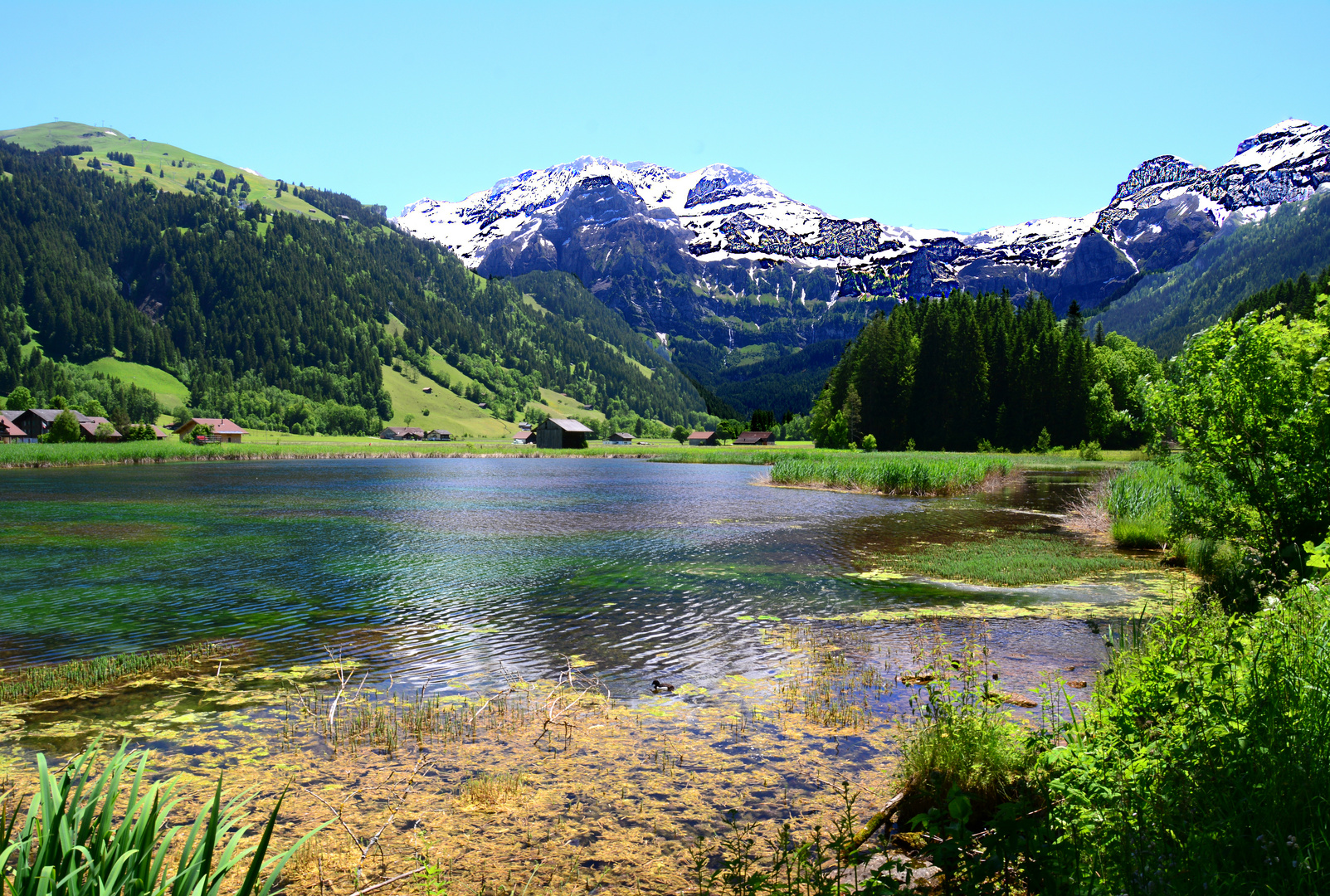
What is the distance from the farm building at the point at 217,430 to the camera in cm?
18188

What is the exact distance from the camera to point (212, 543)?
34.6m

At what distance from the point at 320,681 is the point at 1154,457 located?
24.3 meters

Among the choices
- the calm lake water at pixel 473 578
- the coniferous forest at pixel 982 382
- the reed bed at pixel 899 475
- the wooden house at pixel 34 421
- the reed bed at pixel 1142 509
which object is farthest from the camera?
the wooden house at pixel 34 421

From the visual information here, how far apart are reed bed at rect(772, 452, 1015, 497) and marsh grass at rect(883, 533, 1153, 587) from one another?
84.6 feet

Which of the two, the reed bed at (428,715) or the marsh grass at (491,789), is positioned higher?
the marsh grass at (491,789)

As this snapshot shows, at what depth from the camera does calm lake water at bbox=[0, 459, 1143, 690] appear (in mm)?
17531

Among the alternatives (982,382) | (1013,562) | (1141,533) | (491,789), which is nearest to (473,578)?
(491,789)

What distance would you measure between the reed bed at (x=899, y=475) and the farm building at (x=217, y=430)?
527 ft

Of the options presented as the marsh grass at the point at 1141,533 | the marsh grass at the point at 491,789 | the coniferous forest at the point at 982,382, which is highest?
the coniferous forest at the point at 982,382

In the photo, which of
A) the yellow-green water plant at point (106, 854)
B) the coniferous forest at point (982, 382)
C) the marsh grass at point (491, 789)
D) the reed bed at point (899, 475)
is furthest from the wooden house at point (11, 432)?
the yellow-green water plant at point (106, 854)

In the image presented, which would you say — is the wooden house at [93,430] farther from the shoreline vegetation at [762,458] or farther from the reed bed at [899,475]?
the reed bed at [899,475]

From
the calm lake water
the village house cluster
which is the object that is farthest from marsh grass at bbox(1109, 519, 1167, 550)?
the village house cluster

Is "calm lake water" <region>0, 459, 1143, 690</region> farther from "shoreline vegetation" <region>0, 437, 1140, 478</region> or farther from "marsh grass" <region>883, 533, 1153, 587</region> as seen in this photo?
"shoreline vegetation" <region>0, 437, 1140, 478</region>

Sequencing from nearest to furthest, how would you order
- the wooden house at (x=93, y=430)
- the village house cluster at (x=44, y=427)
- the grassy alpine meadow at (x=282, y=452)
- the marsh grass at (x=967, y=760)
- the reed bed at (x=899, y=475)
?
the marsh grass at (x=967, y=760) < the reed bed at (x=899, y=475) < the grassy alpine meadow at (x=282, y=452) < the village house cluster at (x=44, y=427) < the wooden house at (x=93, y=430)
